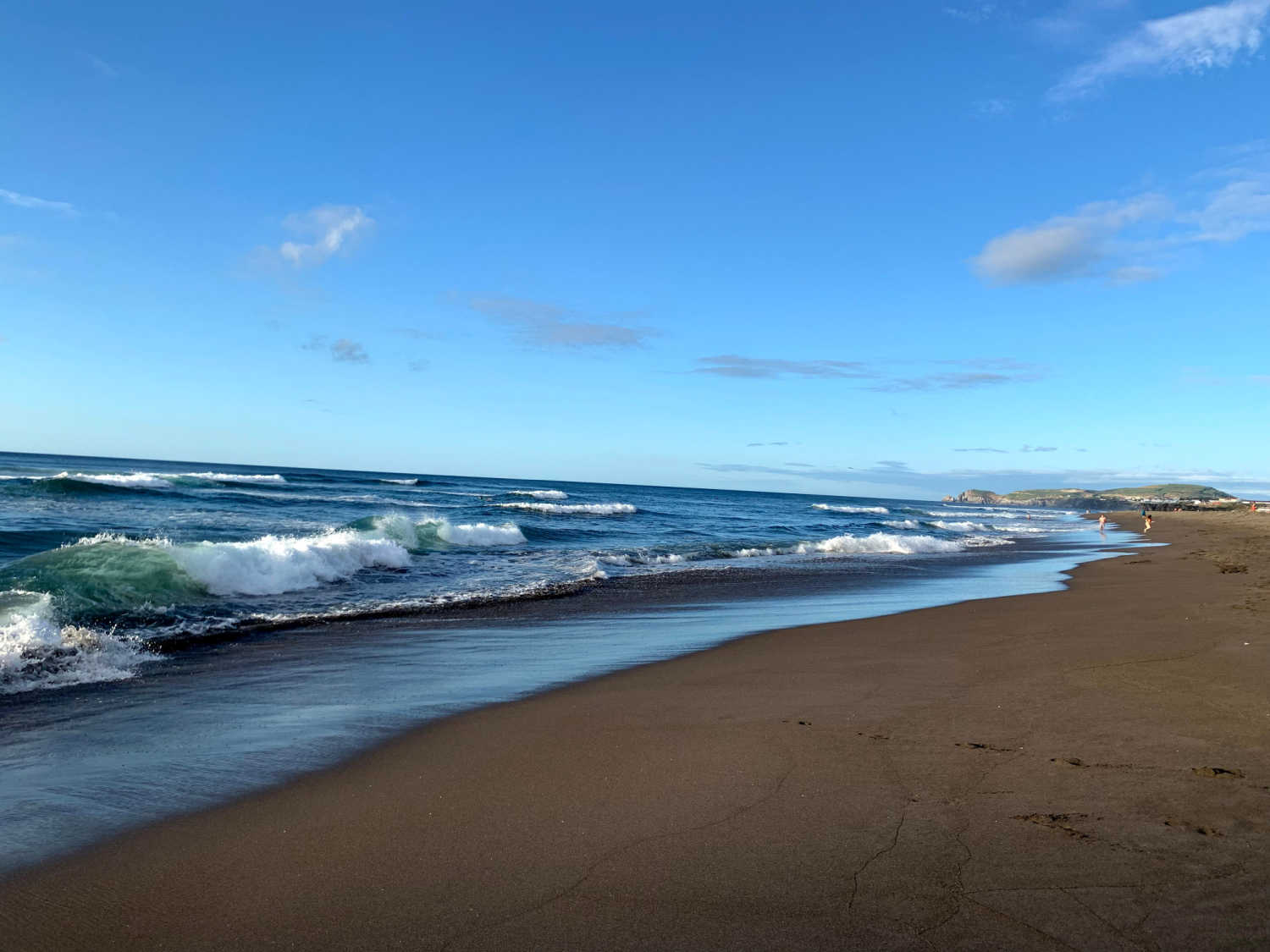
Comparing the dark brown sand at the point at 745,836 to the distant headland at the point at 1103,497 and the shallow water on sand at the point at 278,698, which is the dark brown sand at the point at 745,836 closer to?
the shallow water on sand at the point at 278,698

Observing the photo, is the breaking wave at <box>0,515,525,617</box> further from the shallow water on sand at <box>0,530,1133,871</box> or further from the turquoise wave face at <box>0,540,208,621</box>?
the shallow water on sand at <box>0,530,1133,871</box>

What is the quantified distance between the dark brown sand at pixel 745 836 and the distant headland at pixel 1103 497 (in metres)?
130

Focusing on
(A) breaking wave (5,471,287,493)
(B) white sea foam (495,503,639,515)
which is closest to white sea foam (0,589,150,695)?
(A) breaking wave (5,471,287,493)

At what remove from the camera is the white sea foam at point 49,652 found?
6.71 meters

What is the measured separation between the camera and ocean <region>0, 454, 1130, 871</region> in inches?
190

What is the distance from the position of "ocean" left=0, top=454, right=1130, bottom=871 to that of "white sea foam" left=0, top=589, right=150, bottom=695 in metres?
0.03

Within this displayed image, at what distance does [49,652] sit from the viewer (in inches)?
283

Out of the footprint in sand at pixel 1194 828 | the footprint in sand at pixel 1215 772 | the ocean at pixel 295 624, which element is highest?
the footprint in sand at pixel 1215 772

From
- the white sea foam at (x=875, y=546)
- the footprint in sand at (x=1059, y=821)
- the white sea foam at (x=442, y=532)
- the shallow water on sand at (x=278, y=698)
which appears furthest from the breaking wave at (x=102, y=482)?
the footprint in sand at (x=1059, y=821)

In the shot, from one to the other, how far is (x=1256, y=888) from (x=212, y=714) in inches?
250

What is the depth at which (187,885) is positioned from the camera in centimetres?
324

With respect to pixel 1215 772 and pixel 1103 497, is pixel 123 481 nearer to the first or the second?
pixel 1215 772

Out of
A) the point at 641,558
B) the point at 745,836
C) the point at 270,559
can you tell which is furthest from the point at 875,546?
the point at 745,836

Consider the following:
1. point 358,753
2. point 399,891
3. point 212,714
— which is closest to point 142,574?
point 212,714
